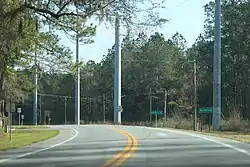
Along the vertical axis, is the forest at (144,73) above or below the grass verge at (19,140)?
above

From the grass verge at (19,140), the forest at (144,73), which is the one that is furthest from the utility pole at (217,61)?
the grass verge at (19,140)

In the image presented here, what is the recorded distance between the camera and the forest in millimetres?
29625

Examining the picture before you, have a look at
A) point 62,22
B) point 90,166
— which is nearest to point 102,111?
point 62,22

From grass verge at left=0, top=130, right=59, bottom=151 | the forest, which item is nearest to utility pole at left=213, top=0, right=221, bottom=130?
the forest

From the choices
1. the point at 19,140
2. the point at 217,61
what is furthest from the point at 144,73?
the point at 19,140

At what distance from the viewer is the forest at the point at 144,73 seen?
29.6m

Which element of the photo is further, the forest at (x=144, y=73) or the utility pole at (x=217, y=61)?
the utility pole at (x=217, y=61)

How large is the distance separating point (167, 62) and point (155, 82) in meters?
6.22

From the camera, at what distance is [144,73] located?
A: 115 metres

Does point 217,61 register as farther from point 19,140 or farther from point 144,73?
point 144,73

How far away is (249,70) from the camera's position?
80.5 m

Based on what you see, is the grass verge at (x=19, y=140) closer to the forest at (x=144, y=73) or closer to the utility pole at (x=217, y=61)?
Answer: the forest at (x=144, y=73)

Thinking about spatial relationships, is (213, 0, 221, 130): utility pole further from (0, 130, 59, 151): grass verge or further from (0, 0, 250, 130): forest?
(0, 130, 59, 151): grass verge

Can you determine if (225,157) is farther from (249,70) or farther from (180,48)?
(180,48)
